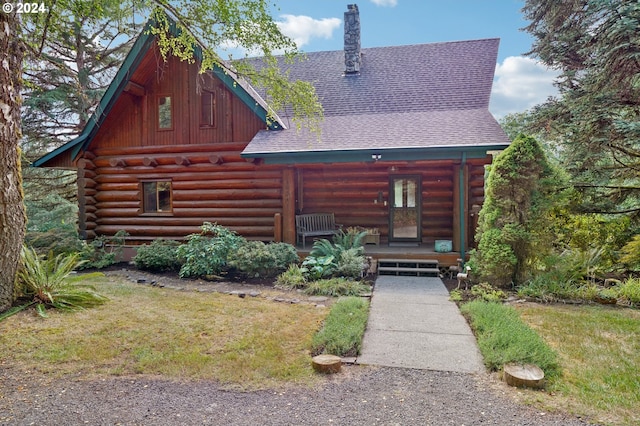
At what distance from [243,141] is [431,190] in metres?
5.40

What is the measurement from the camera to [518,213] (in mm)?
6789

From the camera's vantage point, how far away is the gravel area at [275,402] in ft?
9.24

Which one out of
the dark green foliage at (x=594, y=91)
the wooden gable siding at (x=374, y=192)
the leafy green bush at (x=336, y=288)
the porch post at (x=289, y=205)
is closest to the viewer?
the leafy green bush at (x=336, y=288)

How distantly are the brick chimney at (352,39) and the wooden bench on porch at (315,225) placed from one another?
17.4ft

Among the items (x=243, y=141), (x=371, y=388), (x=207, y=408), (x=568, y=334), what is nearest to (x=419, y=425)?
(x=371, y=388)

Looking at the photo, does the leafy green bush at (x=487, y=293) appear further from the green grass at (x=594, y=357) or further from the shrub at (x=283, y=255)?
the shrub at (x=283, y=255)

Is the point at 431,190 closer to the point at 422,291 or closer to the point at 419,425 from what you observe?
the point at 422,291

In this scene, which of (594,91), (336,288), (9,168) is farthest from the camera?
(594,91)

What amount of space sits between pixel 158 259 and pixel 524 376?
782 centimetres

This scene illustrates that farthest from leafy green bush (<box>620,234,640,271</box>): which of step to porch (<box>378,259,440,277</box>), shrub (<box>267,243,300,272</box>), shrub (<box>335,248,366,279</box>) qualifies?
shrub (<box>267,243,300,272</box>)

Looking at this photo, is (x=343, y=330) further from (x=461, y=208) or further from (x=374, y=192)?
(x=374, y=192)

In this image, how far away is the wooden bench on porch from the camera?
9812 millimetres

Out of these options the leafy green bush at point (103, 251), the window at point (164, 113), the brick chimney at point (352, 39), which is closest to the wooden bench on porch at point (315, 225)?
the window at point (164, 113)

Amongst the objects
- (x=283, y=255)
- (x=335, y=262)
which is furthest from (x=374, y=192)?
(x=283, y=255)
